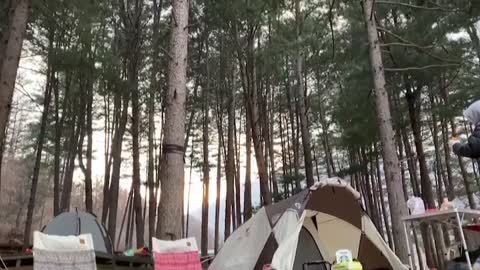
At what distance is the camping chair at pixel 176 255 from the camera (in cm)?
382

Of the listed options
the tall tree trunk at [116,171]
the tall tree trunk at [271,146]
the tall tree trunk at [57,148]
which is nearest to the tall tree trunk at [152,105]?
the tall tree trunk at [116,171]

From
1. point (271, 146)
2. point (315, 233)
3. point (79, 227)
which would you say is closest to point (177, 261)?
point (315, 233)

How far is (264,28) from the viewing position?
35.1ft

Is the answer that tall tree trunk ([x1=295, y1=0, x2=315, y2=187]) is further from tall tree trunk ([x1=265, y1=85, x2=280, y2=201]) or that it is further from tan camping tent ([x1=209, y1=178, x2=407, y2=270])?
tan camping tent ([x1=209, y1=178, x2=407, y2=270])

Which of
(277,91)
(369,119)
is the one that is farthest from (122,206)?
(369,119)

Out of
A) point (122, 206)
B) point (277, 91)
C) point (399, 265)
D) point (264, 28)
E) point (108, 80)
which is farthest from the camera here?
point (122, 206)

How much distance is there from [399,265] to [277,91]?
386 inches

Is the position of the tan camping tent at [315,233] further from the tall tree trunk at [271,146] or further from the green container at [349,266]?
the tall tree trunk at [271,146]

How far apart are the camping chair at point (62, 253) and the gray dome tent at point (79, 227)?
2530 millimetres

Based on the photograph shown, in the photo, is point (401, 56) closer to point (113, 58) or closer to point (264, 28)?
point (264, 28)

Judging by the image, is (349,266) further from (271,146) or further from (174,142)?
(271,146)

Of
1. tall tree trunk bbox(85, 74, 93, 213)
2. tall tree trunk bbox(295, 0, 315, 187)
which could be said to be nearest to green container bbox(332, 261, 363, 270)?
tall tree trunk bbox(295, 0, 315, 187)

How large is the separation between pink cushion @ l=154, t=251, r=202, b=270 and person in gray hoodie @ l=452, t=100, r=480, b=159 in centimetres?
259

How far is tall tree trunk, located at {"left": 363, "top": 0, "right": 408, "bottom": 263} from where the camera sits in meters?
4.90
